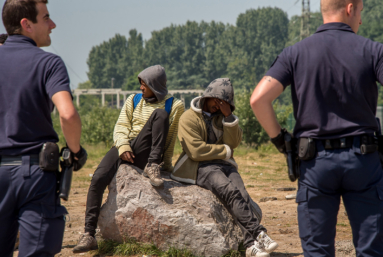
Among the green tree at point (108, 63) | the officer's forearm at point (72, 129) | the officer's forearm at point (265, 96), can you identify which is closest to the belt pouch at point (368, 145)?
the officer's forearm at point (265, 96)

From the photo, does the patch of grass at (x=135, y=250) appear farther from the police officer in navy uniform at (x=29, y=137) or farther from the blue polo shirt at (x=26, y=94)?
the blue polo shirt at (x=26, y=94)

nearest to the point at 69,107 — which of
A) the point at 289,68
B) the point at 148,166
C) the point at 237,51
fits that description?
the point at 289,68

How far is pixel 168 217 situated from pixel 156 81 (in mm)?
1481

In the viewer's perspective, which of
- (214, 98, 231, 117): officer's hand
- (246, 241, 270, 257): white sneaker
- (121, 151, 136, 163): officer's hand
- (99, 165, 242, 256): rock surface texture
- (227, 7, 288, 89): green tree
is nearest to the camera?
(246, 241, 270, 257): white sneaker

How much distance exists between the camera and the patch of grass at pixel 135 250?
4.28 metres

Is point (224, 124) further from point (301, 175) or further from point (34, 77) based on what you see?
point (34, 77)

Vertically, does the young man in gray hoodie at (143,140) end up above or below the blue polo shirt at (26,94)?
below

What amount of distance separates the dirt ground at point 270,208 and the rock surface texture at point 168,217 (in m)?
0.46

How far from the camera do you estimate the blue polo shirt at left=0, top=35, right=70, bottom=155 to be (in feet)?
8.03

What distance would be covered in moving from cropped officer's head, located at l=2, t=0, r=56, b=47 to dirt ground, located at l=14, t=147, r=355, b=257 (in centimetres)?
262

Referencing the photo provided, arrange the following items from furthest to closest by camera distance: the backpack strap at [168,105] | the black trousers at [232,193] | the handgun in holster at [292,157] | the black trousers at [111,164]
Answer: the backpack strap at [168,105] → the black trousers at [111,164] → the black trousers at [232,193] → the handgun in holster at [292,157]

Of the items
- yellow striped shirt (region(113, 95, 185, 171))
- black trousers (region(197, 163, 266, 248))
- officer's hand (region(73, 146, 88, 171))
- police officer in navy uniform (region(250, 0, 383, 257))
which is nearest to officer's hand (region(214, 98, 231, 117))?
yellow striped shirt (region(113, 95, 185, 171))

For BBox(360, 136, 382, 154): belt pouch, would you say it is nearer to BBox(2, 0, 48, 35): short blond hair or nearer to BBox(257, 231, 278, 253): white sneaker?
BBox(257, 231, 278, 253): white sneaker

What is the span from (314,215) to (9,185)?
5.76 ft
